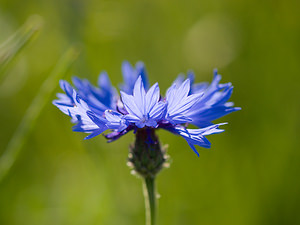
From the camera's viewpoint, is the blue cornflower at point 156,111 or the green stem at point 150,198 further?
the green stem at point 150,198

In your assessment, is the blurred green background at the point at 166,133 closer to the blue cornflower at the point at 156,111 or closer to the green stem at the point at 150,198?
the blue cornflower at the point at 156,111

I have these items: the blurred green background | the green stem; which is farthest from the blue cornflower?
the blurred green background

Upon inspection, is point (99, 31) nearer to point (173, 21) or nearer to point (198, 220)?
point (173, 21)

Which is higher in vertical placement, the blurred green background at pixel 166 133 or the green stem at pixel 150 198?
the blurred green background at pixel 166 133

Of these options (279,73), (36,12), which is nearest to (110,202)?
(279,73)

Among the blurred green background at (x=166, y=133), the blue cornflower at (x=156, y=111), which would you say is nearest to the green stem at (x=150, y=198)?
the blue cornflower at (x=156, y=111)

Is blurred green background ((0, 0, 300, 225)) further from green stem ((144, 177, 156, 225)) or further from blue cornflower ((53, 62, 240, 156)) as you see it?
green stem ((144, 177, 156, 225))

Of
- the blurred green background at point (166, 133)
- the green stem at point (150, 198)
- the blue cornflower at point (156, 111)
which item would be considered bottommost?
the green stem at point (150, 198)

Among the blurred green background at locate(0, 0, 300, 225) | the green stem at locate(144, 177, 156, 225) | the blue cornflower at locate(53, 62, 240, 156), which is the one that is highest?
the blurred green background at locate(0, 0, 300, 225)
